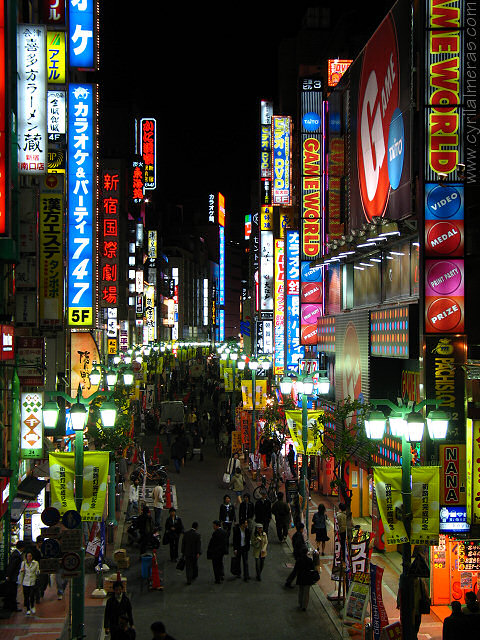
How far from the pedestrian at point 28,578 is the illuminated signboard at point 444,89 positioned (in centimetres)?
1184

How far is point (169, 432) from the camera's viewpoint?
43562 millimetres

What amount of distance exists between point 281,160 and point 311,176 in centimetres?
1341

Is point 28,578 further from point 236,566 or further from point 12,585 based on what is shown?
point 236,566

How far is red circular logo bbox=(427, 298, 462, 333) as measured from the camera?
18531 millimetres

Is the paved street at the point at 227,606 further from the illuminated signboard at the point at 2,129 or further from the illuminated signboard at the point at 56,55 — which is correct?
the illuminated signboard at the point at 56,55

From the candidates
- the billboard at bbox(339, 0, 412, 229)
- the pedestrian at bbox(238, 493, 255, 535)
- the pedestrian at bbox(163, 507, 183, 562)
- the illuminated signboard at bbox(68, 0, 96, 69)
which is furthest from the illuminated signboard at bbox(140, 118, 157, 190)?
the pedestrian at bbox(163, 507, 183, 562)

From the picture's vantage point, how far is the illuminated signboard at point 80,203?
29.0 m

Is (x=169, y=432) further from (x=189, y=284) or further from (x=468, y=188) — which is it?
(x=189, y=284)

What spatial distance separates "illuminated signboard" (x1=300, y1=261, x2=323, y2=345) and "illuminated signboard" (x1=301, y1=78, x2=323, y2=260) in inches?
30.2

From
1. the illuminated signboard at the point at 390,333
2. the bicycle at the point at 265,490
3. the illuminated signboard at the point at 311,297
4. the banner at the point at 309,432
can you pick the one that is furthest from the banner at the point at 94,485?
the illuminated signboard at the point at 311,297

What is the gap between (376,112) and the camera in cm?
2523

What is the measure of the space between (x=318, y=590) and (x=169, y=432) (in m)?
25.1

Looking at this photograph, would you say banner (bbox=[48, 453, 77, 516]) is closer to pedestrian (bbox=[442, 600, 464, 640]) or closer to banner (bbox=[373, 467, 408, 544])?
banner (bbox=[373, 467, 408, 544])

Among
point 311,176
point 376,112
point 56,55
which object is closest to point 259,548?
point 376,112
